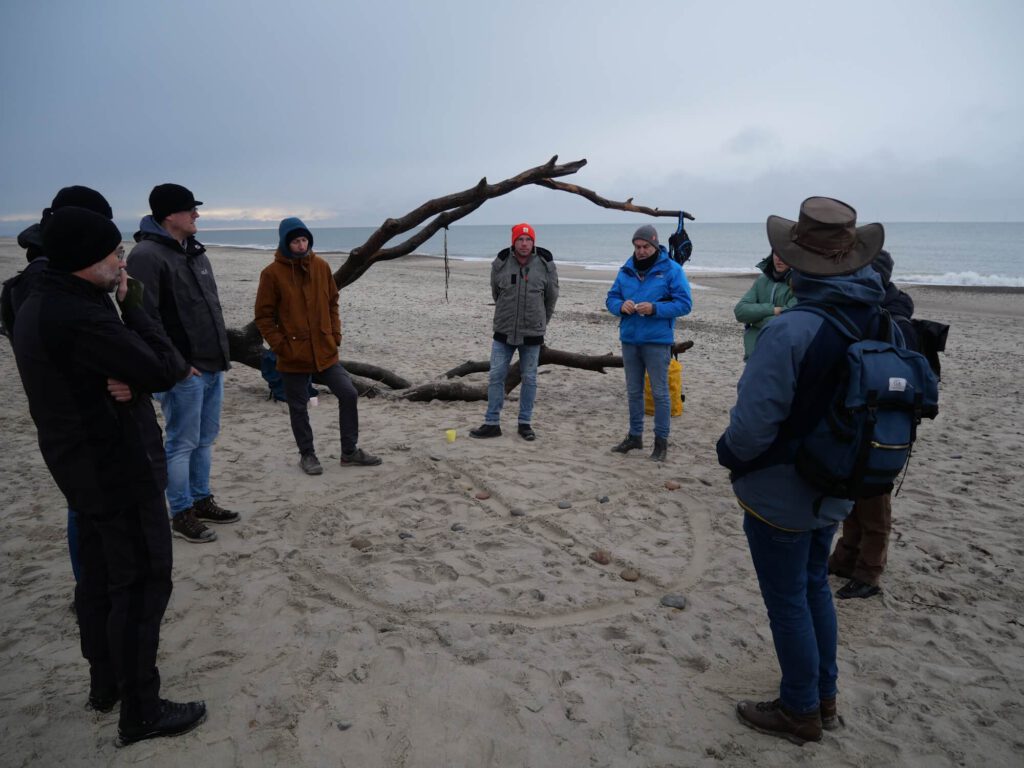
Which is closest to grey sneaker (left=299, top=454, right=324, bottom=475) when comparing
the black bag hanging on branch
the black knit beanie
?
the black knit beanie

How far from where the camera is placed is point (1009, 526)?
14.4 ft

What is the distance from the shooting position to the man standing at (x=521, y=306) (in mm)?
5938

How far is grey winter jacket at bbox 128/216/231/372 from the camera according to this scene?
3711 millimetres

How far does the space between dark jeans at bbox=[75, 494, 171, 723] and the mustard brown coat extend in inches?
104

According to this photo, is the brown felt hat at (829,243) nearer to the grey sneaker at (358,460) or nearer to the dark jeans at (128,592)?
the dark jeans at (128,592)

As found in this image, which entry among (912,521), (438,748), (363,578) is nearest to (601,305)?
(912,521)

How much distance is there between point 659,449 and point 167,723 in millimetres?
4269

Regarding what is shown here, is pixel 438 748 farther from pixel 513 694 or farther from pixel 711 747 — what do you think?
pixel 711 747

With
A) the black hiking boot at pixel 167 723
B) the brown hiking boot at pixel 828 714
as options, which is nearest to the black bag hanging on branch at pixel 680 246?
the brown hiking boot at pixel 828 714

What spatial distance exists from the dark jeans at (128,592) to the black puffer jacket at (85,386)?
0.37 ft

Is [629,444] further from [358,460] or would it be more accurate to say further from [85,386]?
[85,386]

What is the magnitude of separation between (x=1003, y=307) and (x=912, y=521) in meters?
19.3

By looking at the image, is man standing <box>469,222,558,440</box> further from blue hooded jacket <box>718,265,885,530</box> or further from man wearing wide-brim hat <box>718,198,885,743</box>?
blue hooded jacket <box>718,265,885,530</box>

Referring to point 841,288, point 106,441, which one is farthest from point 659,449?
point 106,441
